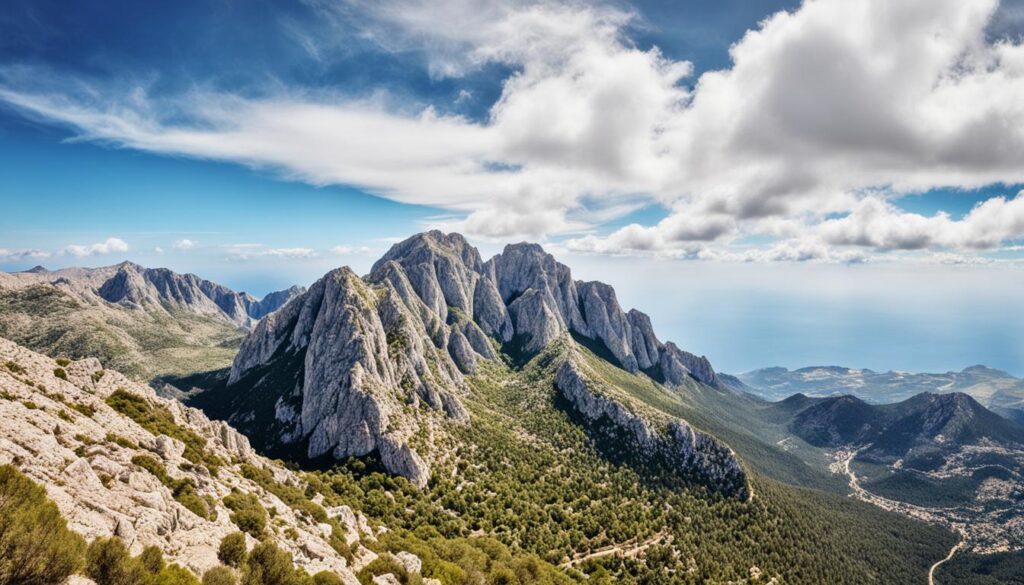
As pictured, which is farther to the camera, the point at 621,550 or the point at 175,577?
the point at 621,550

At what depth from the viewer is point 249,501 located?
61.9 m

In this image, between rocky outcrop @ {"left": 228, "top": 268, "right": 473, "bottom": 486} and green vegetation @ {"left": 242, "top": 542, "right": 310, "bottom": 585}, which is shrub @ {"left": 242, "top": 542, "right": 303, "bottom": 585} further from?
rocky outcrop @ {"left": 228, "top": 268, "right": 473, "bottom": 486}

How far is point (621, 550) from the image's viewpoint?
135250mm

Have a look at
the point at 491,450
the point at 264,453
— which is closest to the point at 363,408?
the point at 264,453

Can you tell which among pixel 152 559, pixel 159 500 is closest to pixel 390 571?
pixel 159 500

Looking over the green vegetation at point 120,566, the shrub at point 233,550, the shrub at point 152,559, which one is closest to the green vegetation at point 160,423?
the shrub at point 233,550

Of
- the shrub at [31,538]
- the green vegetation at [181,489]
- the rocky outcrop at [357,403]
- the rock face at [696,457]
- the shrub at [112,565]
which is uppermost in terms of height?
the shrub at [31,538]

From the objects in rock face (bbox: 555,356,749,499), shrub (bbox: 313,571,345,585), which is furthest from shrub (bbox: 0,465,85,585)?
rock face (bbox: 555,356,749,499)

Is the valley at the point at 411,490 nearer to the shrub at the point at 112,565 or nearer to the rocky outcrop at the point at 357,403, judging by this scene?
the rocky outcrop at the point at 357,403

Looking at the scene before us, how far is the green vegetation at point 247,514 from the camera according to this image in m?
55.2

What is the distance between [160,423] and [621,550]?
12586 cm

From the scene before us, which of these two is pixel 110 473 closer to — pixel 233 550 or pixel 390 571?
pixel 233 550

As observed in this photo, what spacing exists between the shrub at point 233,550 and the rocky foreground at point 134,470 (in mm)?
892

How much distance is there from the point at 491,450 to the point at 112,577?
152960 millimetres
